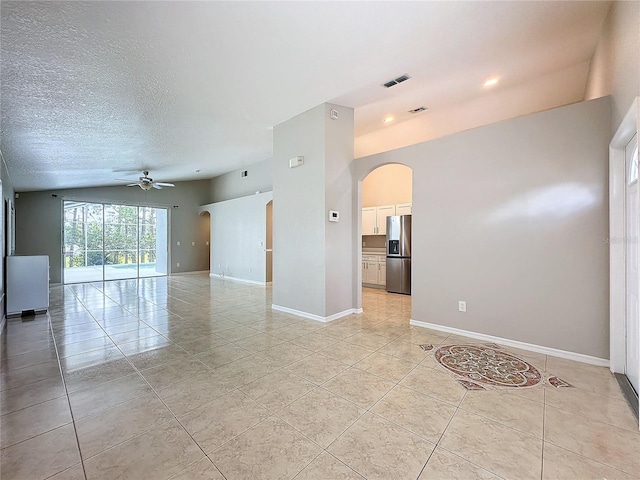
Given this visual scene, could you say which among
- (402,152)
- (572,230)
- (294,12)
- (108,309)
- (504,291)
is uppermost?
(294,12)

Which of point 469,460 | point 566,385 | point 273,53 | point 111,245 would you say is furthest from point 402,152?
point 111,245

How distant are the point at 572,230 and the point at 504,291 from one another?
934 mm

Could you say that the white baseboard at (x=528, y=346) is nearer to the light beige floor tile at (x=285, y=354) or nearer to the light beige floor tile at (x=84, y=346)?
the light beige floor tile at (x=285, y=354)

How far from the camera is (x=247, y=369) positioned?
269 cm

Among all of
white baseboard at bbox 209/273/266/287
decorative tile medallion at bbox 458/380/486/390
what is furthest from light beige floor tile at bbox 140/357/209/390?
white baseboard at bbox 209/273/266/287

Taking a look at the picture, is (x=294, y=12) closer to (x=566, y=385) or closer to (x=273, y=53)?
(x=273, y=53)

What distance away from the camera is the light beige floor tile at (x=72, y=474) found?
145cm

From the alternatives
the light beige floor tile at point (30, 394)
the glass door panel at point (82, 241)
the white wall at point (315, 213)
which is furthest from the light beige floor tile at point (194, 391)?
the glass door panel at point (82, 241)

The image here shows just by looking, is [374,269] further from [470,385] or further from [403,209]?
[470,385]

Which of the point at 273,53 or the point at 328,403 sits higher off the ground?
the point at 273,53

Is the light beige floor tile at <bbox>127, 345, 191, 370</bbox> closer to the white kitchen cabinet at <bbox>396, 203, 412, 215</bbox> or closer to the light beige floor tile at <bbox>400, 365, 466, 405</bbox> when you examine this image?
the light beige floor tile at <bbox>400, 365, 466, 405</bbox>

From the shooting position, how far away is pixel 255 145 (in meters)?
6.21

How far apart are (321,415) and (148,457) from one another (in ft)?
3.51

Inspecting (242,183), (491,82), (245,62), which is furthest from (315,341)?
(242,183)
